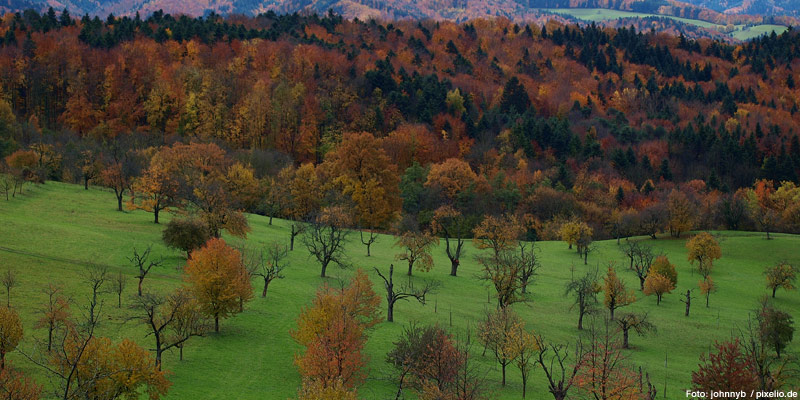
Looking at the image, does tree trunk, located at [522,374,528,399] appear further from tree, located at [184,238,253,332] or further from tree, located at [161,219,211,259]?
tree, located at [161,219,211,259]

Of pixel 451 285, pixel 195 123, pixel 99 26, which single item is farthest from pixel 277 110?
pixel 451 285

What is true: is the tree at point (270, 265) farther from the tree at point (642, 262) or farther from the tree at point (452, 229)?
the tree at point (642, 262)

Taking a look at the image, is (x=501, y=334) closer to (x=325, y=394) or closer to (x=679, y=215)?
(x=325, y=394)

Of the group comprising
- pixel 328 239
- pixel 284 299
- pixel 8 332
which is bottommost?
pixel 284 299

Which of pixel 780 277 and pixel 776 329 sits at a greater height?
pixel 776 329

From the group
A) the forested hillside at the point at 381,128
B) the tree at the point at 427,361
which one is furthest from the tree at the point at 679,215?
the tree at the point at 427,361

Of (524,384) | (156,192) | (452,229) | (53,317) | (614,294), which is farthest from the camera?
(452,229)

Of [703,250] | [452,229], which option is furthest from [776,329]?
[452,229]

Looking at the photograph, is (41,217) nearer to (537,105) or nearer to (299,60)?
(299,60)
